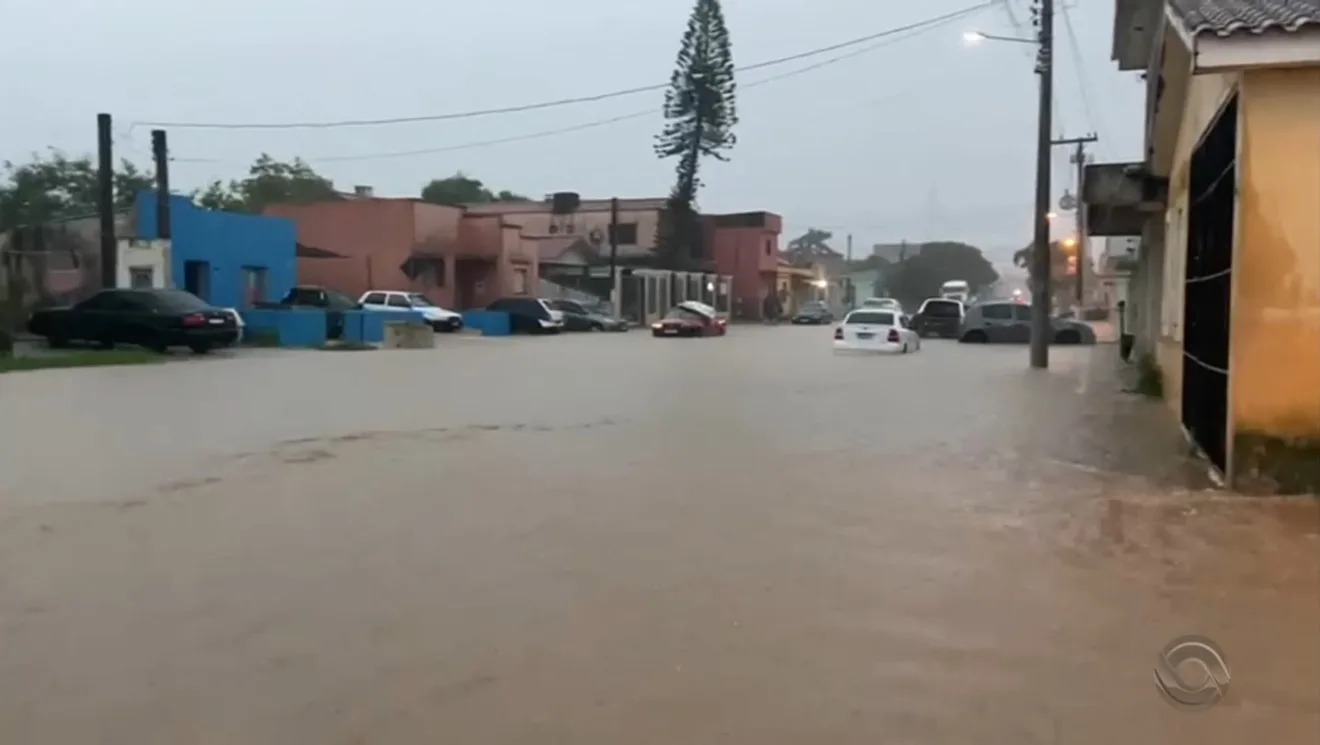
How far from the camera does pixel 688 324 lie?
46.4 m

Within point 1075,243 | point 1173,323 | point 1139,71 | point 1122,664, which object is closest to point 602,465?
point 1122,664

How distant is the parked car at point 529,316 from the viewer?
45.8 meters

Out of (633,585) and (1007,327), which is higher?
(1007,327)

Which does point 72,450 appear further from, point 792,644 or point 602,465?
point 792,644

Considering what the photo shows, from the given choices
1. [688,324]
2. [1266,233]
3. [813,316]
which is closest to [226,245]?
[688,324]

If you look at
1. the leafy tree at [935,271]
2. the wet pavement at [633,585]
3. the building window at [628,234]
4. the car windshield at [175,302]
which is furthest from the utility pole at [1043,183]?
the leafy tree at [935,271]

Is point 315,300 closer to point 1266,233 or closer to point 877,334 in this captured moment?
point 877,334

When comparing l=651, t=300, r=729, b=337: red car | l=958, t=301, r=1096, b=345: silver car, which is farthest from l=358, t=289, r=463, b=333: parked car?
l=958, t=301, r=1096, b=345: silver car

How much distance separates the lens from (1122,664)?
5.55 metres

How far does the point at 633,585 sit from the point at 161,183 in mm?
31081

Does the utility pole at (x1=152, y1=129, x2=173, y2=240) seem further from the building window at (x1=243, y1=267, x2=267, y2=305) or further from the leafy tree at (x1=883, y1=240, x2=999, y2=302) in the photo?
the leafy tree at (x1=883, y1=240, x2=999, y2=302)

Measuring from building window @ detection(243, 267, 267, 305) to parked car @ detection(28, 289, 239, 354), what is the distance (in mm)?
11239

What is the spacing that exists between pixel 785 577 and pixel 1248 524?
3.19 meters

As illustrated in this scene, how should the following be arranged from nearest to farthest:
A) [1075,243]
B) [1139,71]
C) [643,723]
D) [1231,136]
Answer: [643,723] → [1231,136] → [1139,71] → [1075,243]
